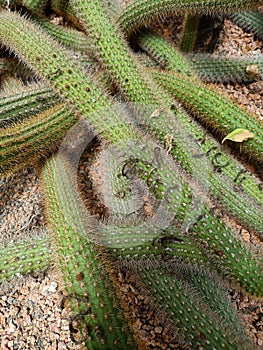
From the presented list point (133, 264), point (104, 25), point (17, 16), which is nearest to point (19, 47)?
point (17, 16)

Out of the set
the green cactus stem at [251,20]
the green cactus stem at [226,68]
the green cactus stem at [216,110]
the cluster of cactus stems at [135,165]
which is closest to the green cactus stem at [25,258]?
the cluster of cactus stems at [135,165]

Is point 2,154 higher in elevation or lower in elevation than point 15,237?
higher

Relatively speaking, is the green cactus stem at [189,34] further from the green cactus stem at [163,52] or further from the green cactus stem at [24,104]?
the green cactus stem at [24,104]

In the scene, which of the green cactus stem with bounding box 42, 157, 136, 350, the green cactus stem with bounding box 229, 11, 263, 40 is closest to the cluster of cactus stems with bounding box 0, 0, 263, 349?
the green cactus stem with bounding box 42, 157, 136, 350

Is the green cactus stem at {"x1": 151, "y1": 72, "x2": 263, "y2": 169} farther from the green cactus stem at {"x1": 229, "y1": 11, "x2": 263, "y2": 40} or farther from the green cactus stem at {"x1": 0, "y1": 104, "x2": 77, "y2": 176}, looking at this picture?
the green cactus stem at {"x1": 229, "y1": 11, "x2": 263, "y2": 40}

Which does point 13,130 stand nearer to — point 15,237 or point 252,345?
point 15,237

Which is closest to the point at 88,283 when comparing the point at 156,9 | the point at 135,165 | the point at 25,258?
the point at 25,258

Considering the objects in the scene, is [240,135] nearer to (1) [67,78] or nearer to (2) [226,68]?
(2) [226,68]

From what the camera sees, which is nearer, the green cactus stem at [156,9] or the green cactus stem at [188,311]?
the green cactus stem at [188,311]
